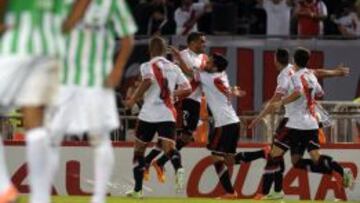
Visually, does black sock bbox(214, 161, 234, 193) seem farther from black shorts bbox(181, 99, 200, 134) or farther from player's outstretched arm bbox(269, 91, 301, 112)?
black shorts bbox(181, 99, 200, 134)

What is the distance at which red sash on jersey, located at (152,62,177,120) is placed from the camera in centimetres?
2022

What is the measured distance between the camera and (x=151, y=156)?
21.1 m

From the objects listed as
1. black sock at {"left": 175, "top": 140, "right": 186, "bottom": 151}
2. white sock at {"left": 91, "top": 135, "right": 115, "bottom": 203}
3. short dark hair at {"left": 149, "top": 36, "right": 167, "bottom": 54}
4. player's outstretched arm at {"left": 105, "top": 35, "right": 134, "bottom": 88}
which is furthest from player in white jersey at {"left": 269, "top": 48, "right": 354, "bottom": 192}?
white sock at {"left": 91, "top": 135, "right": 115, "bottom": 203}

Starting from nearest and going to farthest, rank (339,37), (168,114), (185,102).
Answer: (168,114), (185,102), (339,37)

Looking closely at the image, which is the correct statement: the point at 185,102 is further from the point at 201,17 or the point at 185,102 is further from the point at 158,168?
the point at 201,17

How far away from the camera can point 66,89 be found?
12.7 metres

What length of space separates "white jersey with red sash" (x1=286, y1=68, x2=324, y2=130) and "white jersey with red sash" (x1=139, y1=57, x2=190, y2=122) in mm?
A: 1704

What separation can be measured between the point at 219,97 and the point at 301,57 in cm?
150

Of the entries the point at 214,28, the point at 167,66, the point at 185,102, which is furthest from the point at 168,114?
the point at 214,28

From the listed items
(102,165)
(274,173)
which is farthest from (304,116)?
(102,165)

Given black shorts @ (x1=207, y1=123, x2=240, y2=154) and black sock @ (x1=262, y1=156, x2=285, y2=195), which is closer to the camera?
black sock @ (x1=262, y1=156, x2=285, y2=195)

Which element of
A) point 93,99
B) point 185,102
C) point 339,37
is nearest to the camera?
point 93,99

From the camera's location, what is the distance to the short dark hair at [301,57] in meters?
20.0

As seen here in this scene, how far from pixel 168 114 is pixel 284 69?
1751 millimetres
